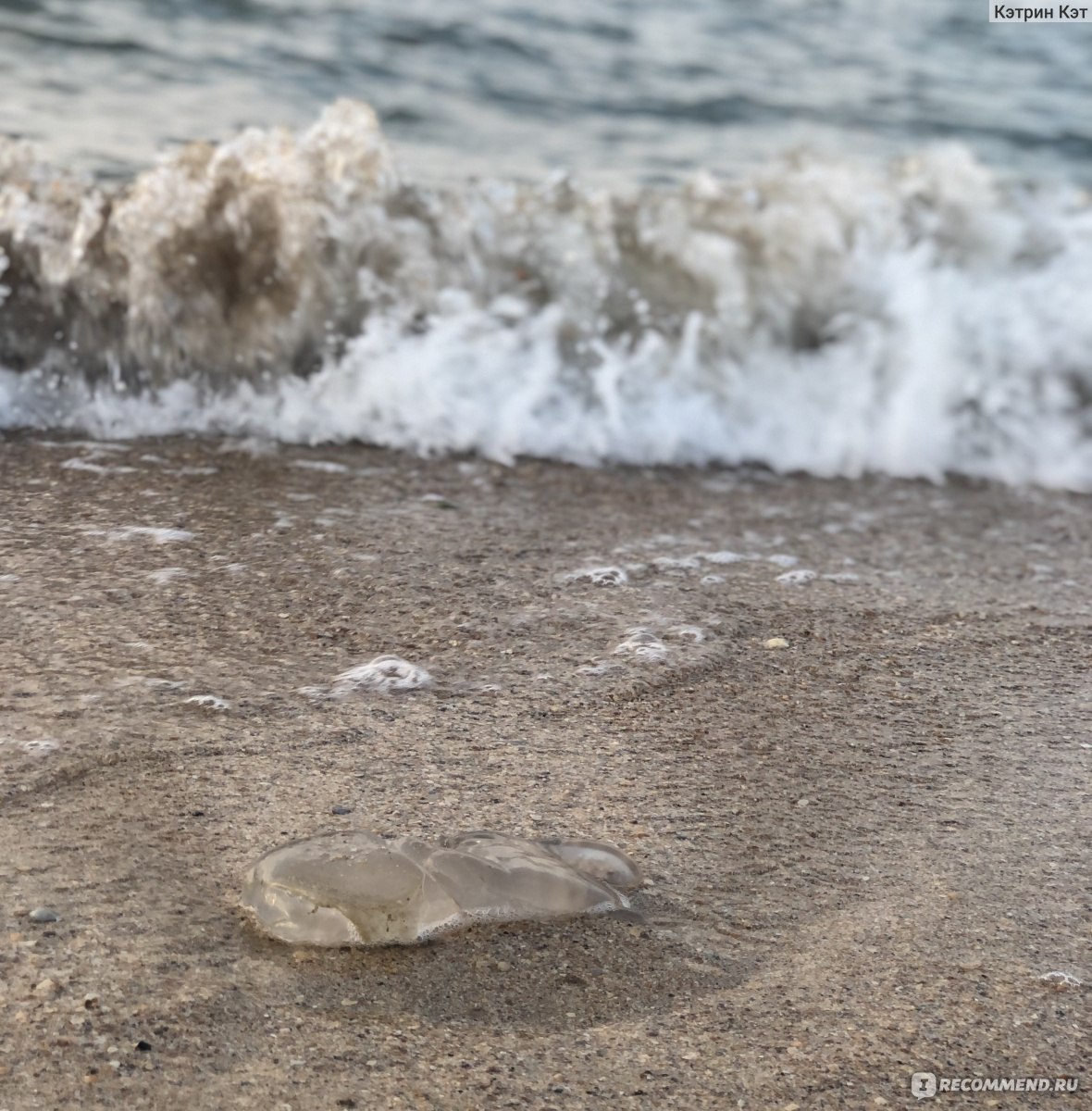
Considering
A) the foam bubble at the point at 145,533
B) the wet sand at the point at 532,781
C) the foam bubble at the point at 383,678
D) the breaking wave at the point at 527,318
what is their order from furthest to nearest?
the breaking wave at the point at 527,318, the foam bubble at the point at 145,533, the foam bubble at the point at 383,678, the wet sand at the point at 532,781

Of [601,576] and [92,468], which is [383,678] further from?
[92,468]

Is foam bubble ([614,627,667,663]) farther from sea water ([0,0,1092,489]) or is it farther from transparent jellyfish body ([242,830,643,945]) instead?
sea water ([0,0,1092,489])

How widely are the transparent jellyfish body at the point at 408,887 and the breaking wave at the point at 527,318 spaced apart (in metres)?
1.81

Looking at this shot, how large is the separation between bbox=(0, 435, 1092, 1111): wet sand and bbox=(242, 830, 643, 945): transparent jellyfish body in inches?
1.0

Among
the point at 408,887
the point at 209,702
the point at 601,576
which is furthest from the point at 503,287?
the point at 408,887

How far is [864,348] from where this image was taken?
392 cm

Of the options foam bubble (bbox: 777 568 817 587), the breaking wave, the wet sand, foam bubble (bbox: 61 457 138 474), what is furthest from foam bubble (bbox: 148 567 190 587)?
foam bubble (bbox: 777 568 817 587)

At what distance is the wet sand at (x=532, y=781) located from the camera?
1289 mm

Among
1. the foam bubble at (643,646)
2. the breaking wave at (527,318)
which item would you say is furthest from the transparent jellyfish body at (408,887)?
the breaking wave at (527,318)

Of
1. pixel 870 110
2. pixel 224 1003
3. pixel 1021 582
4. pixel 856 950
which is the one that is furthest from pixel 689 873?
pixel 870 110

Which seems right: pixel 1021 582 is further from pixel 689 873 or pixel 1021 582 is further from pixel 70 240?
pixel 70 240

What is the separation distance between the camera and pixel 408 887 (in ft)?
4.72

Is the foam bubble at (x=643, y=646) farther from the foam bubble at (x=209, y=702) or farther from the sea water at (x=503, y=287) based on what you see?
the sea water at (x=503, y=287)

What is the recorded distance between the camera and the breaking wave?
132 inches
